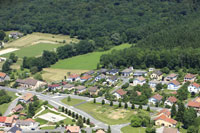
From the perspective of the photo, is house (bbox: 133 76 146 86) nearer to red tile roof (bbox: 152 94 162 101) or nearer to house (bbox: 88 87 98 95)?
house (bbox: 88 87 98 95)

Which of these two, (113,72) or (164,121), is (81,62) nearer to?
(113,72)

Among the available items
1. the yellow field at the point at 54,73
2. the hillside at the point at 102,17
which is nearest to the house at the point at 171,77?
the yellow field at the point at 54,73

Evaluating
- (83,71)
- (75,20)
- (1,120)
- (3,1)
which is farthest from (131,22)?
(3,1)

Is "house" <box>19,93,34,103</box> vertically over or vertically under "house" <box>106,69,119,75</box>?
under

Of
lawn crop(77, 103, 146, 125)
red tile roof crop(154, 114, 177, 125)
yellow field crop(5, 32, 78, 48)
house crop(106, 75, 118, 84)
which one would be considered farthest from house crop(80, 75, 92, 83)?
yellow field crop(5, 32, 78, 48)

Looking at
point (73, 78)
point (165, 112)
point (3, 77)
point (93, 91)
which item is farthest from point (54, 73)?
point (165, 112)

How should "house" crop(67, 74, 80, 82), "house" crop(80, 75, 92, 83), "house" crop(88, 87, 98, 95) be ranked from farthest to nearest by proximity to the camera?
"house" crop(67, 74, 80, 82)
"house" crop(80, 75, 92, 83)
"house" crop(88, 87, 98, 95)
